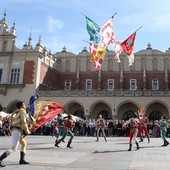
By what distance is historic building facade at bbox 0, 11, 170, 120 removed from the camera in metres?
36.9

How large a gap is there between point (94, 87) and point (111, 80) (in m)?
2.71

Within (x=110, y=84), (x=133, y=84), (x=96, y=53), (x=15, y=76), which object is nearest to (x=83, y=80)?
(x=110, y=84)

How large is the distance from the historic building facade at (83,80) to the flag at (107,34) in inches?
696

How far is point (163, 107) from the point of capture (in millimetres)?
38531

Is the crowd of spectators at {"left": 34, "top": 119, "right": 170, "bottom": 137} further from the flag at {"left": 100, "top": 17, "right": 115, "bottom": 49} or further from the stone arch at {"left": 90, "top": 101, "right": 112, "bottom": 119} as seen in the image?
the flag at {"left": 100, "top": 17, "right": 115, "bottom": 49}

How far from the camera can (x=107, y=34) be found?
19312mm

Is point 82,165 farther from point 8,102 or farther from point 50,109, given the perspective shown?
point 8,102

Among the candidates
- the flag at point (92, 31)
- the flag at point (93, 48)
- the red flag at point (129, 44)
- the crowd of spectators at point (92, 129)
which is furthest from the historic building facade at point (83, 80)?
the flag at point (92, 31)

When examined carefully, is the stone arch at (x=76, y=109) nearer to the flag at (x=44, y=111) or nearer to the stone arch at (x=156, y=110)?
the stone arch at (x=156, y=110)

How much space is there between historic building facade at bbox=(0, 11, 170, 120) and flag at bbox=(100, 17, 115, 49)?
696 inches

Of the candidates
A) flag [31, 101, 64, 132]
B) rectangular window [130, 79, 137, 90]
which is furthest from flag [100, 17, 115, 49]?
rectangular window [130, 79, 137, 90]

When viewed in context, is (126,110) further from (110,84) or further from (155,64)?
(155,64)

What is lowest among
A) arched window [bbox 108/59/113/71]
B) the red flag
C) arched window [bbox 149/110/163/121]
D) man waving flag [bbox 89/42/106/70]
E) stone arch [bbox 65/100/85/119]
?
arched window [bbox 149/110/163/121]

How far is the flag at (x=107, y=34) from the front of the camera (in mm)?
19141
